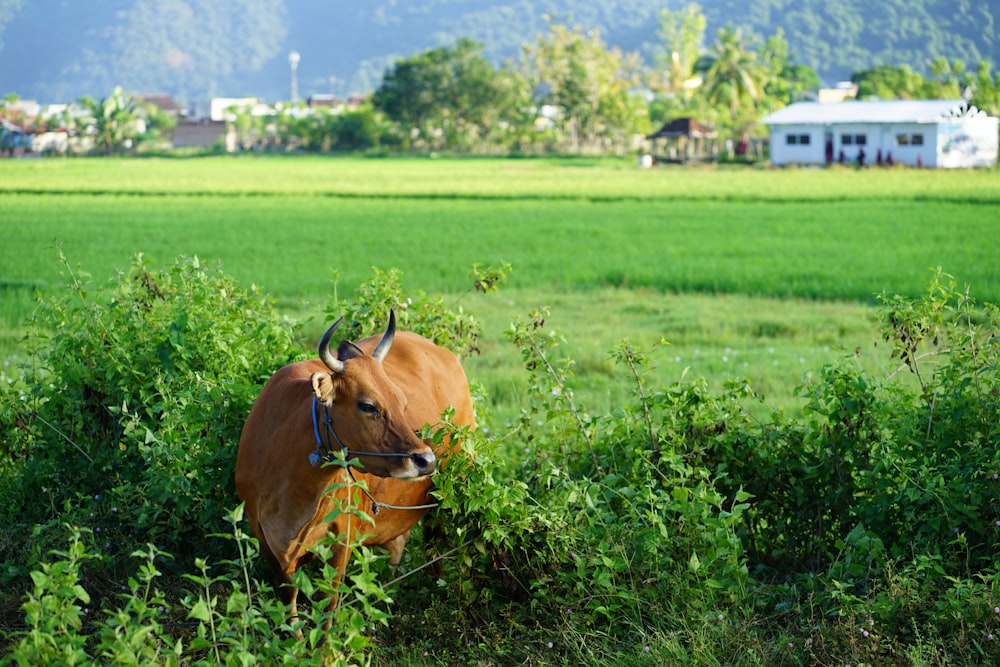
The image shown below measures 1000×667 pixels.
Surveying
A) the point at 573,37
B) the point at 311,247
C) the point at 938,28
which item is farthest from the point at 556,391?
the point at 938,28

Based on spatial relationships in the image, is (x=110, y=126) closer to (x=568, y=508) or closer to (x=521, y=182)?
(x=521, y=182)

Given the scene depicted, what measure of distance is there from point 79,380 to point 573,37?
82.1 meters

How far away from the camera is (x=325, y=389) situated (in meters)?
4.27

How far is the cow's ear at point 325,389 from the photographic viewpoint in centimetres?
421

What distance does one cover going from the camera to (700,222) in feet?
80.4

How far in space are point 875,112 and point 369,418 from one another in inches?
2283

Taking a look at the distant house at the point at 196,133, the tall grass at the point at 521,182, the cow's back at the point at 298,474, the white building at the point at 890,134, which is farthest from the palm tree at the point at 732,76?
the cow's back at the point at 298,474

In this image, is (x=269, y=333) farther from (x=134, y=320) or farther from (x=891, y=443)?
(x=891, y=443)

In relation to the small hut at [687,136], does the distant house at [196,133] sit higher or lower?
higher

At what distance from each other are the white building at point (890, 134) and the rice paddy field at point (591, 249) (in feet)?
47.5

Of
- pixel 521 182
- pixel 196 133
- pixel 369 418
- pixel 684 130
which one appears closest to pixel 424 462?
pixel 369 418

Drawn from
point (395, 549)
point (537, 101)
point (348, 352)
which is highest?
point (537, 101)

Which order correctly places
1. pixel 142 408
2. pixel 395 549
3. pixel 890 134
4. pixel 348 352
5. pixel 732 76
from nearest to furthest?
pixel 348 352, pixel 395 549, pixel 142 408, pixel 890 134, pixel 732 76

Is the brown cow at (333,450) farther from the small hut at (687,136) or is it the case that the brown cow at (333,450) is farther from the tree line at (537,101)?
the tree line at (537,101)
